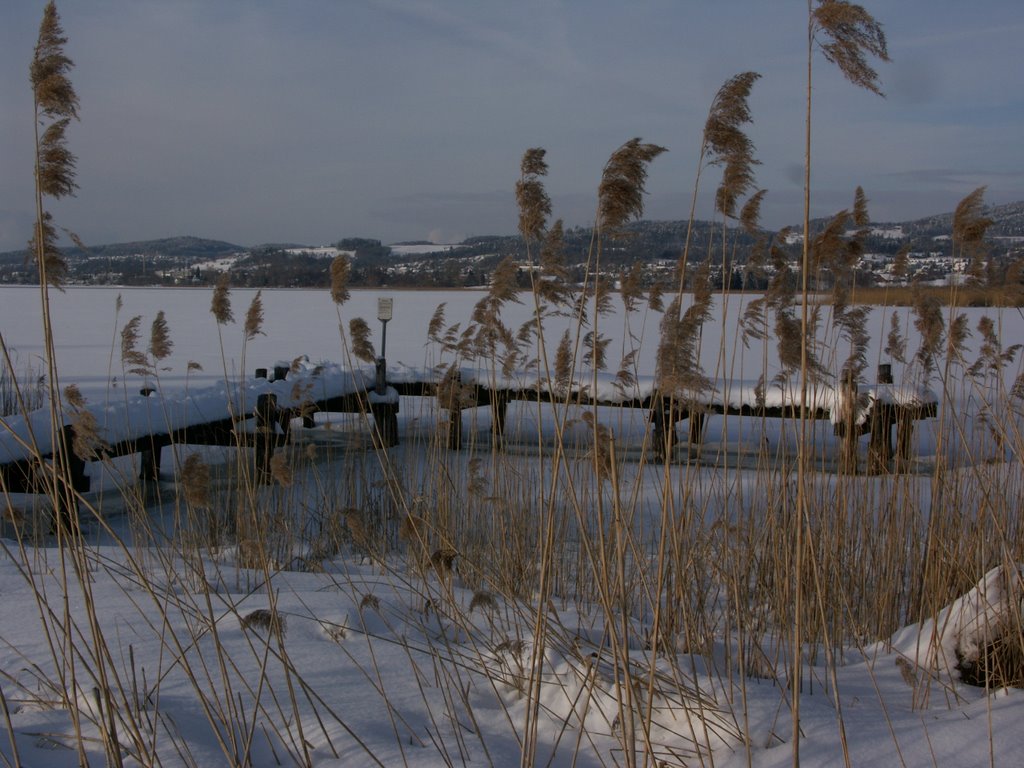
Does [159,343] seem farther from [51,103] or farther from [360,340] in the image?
[51,103]

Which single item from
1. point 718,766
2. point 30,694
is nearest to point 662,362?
point 718,766

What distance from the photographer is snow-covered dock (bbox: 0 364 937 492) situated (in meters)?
3.62

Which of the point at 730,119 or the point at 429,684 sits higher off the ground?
the point at 730,119

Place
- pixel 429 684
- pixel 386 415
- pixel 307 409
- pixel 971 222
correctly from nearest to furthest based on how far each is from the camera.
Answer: pixel 429 684 → pixel 971 222 → pixel 307 409 → pixel 386 415

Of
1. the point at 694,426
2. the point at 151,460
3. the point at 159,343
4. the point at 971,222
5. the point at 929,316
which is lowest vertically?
the point at 151,460

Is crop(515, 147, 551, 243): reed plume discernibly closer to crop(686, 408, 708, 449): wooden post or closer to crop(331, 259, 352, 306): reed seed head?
crop(686, 408, 708, 449): wooden post

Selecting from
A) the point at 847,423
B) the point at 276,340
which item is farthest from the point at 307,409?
the point at 276,340

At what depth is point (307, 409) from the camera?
391 centimetres

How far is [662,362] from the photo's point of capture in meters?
1.90

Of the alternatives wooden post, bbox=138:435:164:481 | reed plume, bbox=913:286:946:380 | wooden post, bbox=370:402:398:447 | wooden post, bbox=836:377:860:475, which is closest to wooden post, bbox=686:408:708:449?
wooden post, bbox=836:377:860:475

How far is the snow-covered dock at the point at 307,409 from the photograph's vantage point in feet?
11.9

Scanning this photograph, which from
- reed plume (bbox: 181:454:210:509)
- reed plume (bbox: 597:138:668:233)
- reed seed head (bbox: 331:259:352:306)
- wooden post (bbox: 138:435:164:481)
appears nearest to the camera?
reed plume (bbox: 597:138:668:233)

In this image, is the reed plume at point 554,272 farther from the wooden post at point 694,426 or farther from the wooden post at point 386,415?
the wooden post at point 386,415

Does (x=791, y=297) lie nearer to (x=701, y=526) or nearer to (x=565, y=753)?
(x=701, y=526)
